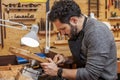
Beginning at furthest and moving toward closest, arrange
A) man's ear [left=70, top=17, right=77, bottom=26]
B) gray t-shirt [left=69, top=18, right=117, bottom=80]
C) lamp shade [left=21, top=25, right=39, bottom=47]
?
lamp shade [left=21, top=25, right=39, bottom=47] → man's ear [left=70, top=17, right=77, bottom=26] → gray t-shirt [left=69, top=18, right=117, bottom=80]

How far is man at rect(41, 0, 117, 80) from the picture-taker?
1.60m

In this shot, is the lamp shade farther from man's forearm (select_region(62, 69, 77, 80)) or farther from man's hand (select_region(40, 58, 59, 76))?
man's forearm (select_region(62, 69, 77, 80))

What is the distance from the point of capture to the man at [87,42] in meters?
1.60

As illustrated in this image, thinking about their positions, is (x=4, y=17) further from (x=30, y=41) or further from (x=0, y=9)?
(x=30, y=41)

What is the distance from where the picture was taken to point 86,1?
3412 millimetres

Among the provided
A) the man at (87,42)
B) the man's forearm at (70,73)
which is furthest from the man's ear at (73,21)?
the man's forearm at (70,73)

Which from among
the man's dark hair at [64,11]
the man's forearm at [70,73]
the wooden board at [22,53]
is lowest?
the man's forearm at [70,73]

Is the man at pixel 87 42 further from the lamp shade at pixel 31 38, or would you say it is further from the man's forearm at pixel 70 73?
the lamp shade at pixel 31 38

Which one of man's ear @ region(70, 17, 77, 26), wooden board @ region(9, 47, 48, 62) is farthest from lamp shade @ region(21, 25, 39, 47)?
man's ear @ region(70, 17, 77, 26)

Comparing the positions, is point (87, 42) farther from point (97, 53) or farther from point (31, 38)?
point (31, 38)

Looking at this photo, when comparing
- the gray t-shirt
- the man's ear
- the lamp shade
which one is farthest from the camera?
the lamp shade

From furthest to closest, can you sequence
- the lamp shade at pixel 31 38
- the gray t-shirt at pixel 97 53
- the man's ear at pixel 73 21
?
the lamp shade at pixel 31 38 < the man's ear at pixel 73 21 < the gray t-shirt at pixel 97 53

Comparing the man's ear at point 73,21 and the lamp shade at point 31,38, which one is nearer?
the man's ear at point 73,21

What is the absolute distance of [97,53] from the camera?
1589 mm
